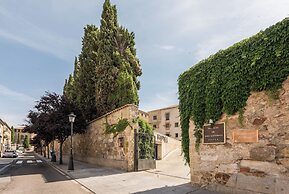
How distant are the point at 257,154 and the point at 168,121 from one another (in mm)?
44397

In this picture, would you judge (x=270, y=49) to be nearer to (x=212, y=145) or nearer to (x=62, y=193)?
(x=212, y=145)

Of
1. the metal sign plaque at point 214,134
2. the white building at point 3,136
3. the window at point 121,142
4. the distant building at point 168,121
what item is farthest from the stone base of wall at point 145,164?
the white building at point 3,136

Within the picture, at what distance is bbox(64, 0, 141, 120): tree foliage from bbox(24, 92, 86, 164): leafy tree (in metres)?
2.03

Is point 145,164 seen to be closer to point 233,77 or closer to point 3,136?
point 233,77

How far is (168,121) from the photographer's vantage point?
50219 mm

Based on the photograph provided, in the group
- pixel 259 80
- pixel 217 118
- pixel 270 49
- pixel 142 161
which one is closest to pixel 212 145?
pixel 217 118

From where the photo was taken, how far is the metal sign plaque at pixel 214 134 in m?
7.14

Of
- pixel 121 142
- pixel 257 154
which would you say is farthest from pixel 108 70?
pixel 257 154

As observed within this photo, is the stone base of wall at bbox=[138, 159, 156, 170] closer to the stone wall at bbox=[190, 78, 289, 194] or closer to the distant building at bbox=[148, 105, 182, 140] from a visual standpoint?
the stone wall at bbox=[190, 78, 289, 194]

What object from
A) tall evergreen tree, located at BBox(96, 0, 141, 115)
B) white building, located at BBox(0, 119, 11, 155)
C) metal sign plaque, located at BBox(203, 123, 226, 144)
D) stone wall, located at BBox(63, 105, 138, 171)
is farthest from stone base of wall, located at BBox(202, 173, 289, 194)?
white building, located at BBox(0, 119, 11, 155)

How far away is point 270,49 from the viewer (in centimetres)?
582

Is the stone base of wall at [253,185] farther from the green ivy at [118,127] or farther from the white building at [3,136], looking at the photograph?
the white building at [3,136]

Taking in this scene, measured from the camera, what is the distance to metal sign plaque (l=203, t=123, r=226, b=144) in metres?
7.14

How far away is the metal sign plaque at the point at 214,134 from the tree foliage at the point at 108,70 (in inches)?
435
